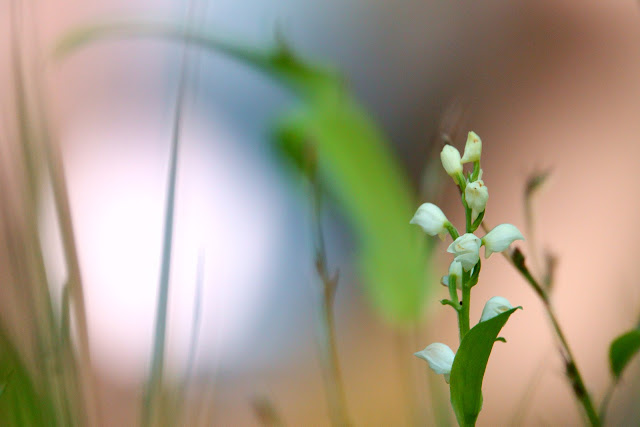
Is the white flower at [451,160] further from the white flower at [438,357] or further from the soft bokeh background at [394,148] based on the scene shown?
the soft bokeh background at [394,148]

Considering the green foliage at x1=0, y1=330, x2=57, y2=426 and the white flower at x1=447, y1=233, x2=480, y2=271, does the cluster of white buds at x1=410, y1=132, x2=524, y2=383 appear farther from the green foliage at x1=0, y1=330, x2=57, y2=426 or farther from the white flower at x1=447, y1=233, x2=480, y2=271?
the green foliage at x1=0, y1=330, x2=57, y2=426

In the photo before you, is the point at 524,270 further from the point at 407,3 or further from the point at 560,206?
the point at 407,3

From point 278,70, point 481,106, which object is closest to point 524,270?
point 278,70

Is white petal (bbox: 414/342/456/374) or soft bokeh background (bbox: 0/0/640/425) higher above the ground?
soft bokeh background (bbox: 0/0/640/425)

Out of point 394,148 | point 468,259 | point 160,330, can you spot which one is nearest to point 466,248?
point 468,259

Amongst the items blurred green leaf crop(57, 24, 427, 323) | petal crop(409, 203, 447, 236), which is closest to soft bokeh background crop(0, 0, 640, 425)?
blurred green leaf crop(57, 24, 427, 323)

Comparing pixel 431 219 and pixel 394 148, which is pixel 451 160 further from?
pixel 394 148
